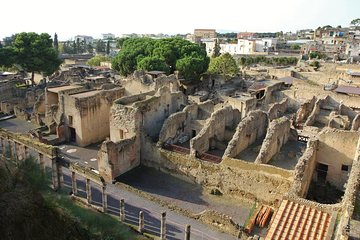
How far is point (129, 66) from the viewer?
58.7 meters

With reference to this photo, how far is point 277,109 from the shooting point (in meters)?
38.3

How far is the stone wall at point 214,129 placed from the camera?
88.5ft

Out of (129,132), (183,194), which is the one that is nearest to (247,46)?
(129,132)

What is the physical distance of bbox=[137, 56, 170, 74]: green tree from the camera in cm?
5341

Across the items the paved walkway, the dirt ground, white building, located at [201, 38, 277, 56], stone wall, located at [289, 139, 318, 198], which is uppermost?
white building, located at [201, 38, 277, 56]

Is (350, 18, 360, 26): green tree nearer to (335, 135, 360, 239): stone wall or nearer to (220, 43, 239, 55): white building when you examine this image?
(220, 43, 239, 55): white building

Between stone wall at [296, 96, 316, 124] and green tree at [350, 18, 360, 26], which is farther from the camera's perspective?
green tree at [350, 18, 360, 26]

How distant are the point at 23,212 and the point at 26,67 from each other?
53.7 meters

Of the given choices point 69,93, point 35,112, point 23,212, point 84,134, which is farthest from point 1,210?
point 35,112

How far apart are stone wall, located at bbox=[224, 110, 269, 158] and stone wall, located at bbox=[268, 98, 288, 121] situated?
3.59 meters

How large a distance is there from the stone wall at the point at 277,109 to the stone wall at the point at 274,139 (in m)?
5.21

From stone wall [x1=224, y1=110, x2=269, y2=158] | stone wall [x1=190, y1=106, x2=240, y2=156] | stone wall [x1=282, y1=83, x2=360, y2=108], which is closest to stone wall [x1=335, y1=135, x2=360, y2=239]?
stone wall [x1=224, y1=110, x2=269, y2=158]

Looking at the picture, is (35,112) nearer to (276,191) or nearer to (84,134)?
(84,134)

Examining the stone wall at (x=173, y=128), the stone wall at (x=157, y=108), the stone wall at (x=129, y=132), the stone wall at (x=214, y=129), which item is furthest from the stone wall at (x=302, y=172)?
the stone wall at (x=157, y=108)
